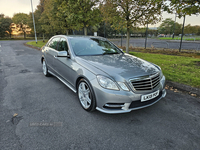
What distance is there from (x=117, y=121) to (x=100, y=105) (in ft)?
1.55

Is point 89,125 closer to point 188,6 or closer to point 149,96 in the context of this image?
point 149,96

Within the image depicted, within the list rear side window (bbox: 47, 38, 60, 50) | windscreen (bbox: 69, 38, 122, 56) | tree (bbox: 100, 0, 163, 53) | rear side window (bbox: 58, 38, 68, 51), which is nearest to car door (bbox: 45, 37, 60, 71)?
rear side window (bbox: 47, 38, 60, 50)

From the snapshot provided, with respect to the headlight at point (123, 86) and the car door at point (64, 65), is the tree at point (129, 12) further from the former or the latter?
the headlight at point (123, 86)

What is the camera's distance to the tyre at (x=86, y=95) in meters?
2.84

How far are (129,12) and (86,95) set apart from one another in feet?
25.2

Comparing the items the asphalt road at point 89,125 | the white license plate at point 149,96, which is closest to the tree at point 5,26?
the asphalt road at point 89,125

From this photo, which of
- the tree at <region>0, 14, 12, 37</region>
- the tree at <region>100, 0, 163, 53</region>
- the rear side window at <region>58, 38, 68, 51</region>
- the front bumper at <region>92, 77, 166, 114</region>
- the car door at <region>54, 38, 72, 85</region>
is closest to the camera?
the front bumper at <region>92, 77, 166, 114</region>

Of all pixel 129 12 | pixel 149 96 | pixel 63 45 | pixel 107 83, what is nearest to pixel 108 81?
pixel 107 83

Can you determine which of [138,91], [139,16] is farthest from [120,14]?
[138,91]

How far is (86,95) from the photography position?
121 inches

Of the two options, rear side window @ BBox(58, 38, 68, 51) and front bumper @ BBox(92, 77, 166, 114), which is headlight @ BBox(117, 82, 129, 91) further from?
rear side window @ BBox(58, 38, 68, 51)

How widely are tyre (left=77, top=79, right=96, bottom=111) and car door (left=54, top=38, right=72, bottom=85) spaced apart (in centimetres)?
57

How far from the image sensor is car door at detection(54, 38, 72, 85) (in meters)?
3.65

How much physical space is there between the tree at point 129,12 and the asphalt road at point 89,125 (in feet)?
21.9
